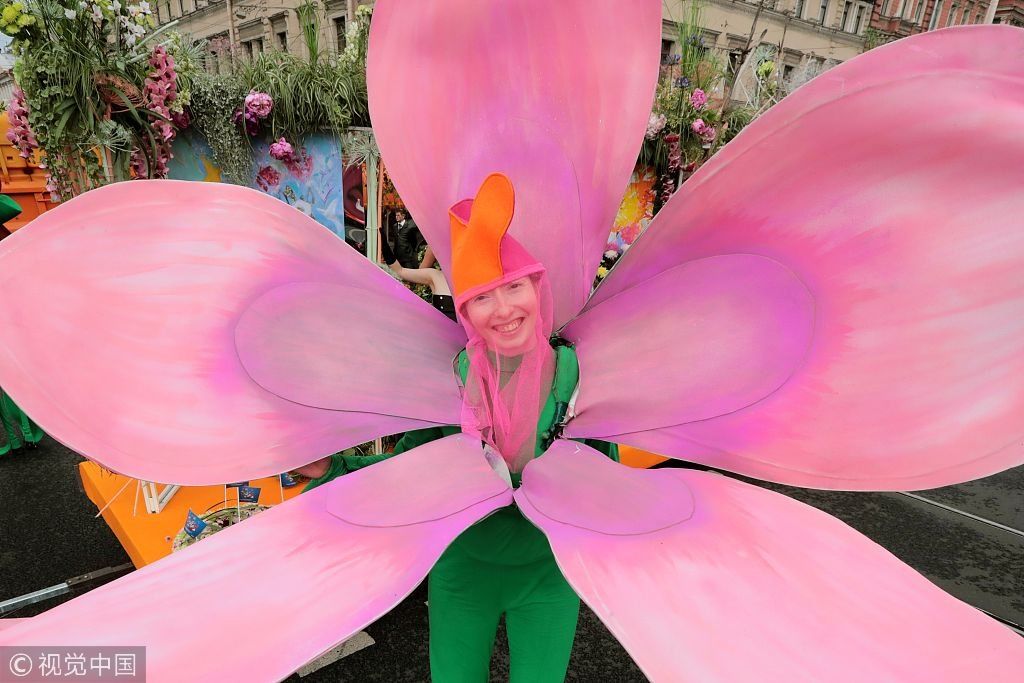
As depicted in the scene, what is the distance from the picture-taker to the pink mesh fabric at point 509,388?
35.4 inches

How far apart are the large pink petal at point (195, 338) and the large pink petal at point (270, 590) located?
0.44ft

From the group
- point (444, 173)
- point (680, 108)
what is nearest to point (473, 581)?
point (444, 173)

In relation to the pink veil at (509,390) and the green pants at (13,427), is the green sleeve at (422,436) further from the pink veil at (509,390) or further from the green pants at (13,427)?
the green pants at (13,427)

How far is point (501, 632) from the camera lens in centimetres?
246

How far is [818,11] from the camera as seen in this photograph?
18.8 m

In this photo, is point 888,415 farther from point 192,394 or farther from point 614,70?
point 192,394

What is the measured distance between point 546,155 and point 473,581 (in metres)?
0.82

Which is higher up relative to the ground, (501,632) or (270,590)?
(270,590)

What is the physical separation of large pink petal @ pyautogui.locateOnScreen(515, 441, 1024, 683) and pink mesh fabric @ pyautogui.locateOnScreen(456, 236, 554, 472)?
0.13m

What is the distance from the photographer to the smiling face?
0.83 meters

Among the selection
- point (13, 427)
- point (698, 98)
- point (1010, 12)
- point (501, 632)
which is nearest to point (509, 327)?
point (501, 632)

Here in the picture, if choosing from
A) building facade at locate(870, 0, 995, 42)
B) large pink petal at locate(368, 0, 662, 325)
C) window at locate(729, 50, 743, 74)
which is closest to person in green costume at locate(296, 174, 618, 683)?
large pink petal at locate(368, 0, 662, 325)

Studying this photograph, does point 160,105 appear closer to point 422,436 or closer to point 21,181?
point 422,436

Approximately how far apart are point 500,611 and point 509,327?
2.24ft
